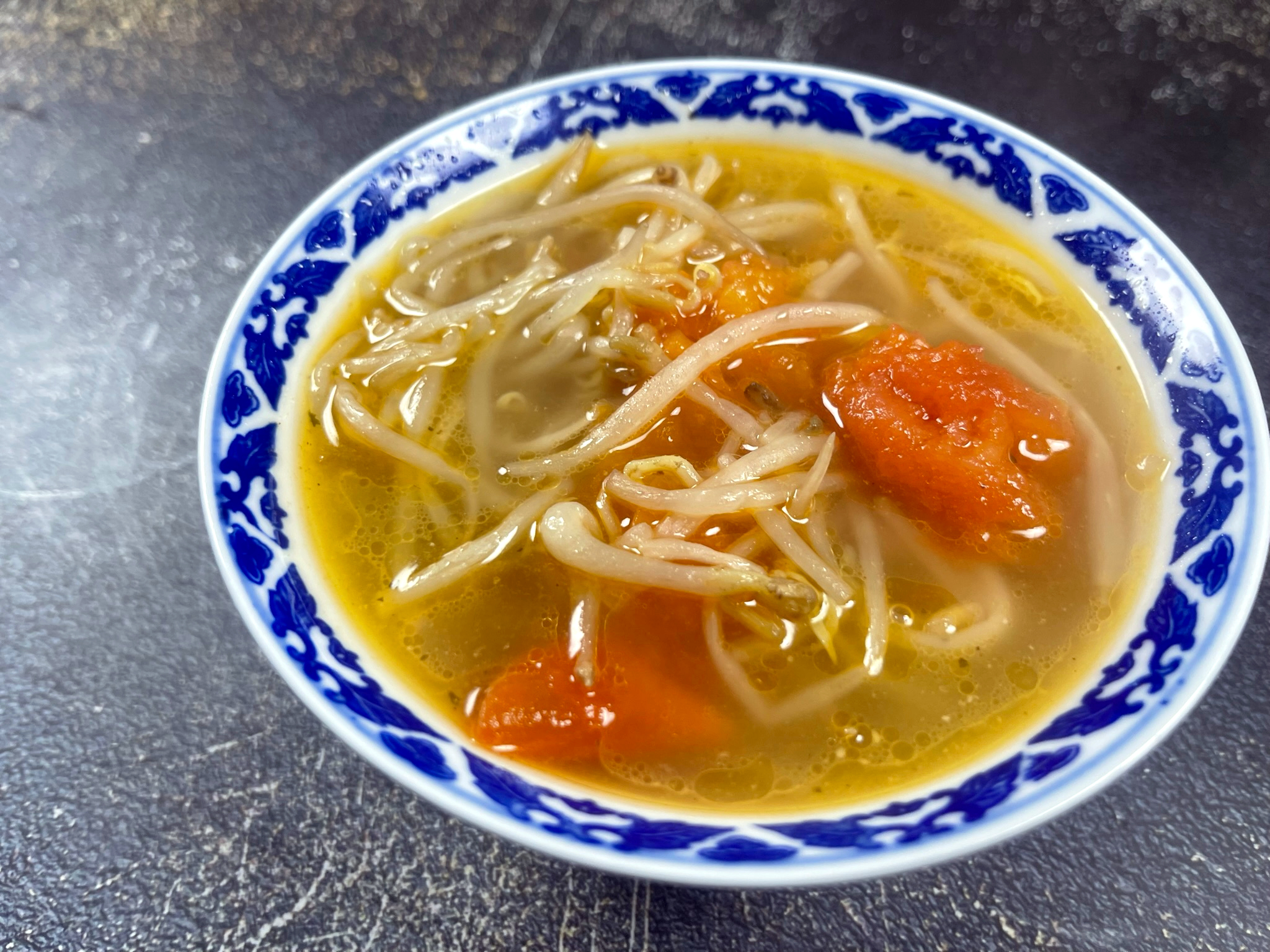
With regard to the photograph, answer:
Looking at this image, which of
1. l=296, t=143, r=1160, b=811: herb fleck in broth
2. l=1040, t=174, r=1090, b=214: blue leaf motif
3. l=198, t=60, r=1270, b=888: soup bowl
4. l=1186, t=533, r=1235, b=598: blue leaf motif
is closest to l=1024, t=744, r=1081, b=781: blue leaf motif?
l=198, t=60, r=1270, b=888: soup bowl

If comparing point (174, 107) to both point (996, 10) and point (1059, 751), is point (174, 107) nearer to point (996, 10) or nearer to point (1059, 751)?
point (996, 10)

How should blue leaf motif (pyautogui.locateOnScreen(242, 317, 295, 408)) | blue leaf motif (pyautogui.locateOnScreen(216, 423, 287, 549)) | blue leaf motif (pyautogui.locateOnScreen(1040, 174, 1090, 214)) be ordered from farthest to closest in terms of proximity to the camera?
1. blue leaf motif (pyautogui.locateOnScreen(1040, 174, 1090, 214))
2. blue leaf motif (pyautogui.locateOnScreen(242, 317, 295, 408))
3. blue leaf motif (pyautogui.locateOnScreen(216, 423, 287, 549))

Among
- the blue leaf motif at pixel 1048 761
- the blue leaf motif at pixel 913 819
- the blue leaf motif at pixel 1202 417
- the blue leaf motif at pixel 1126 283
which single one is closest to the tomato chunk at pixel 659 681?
the blue leaf motif at pixel 913 819

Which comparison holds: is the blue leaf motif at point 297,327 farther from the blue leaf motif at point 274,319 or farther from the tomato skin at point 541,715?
the tomato skin at point 541,715

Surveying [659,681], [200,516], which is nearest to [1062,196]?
[659,681]

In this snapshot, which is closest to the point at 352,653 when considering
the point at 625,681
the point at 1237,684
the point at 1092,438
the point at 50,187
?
the point at 625,681

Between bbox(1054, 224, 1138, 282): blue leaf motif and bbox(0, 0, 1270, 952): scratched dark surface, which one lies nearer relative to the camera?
bbox(0, 0, 1270, 952): scratched dark surface

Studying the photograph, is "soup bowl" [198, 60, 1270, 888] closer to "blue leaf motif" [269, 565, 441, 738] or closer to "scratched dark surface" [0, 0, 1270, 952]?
"blue leaf motif" [269, 565, 441, 738]

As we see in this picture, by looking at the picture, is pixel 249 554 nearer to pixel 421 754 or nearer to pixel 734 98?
pixel 421 754
